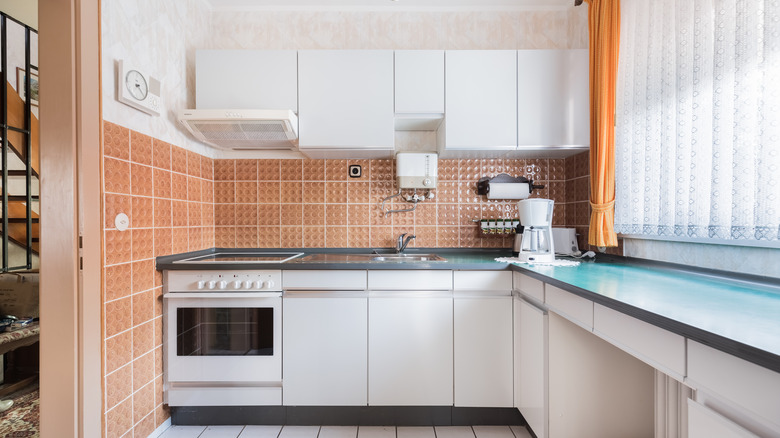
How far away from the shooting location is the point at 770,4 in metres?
1.07

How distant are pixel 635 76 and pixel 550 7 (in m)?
1.07

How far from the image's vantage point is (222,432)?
1831 mm

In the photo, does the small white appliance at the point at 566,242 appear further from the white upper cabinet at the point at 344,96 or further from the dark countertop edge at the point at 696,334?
the white upper cabinet at the point at 344,96

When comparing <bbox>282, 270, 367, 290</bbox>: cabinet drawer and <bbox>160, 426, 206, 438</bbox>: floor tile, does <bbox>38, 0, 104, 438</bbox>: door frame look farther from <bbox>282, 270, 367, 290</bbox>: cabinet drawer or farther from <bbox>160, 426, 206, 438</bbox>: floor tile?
<bbox>282, 270, 367, 290</bbox>: cabinet drawer

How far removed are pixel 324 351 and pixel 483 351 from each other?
876mm

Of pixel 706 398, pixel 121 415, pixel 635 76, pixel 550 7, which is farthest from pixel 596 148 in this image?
pixel 121 415

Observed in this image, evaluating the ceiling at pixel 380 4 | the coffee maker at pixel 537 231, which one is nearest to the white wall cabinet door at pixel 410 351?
the coffee maker at pixel 537 231

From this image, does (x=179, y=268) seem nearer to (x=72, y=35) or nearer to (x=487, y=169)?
(x=72, y=35)

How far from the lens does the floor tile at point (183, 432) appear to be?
1.81m

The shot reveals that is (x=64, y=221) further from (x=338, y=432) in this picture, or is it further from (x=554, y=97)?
(x=554, y=97)

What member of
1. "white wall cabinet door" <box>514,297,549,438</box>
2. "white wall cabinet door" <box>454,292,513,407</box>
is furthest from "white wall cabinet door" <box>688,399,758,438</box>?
"white wall cabinet door" <box>454,292,513,407</box>

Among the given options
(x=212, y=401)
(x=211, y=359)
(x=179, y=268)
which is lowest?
(x=212, y=401)

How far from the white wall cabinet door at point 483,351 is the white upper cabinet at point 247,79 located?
5.33 feet

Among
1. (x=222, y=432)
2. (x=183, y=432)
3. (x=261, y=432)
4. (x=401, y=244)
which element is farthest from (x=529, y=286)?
(x=183, y=432)
